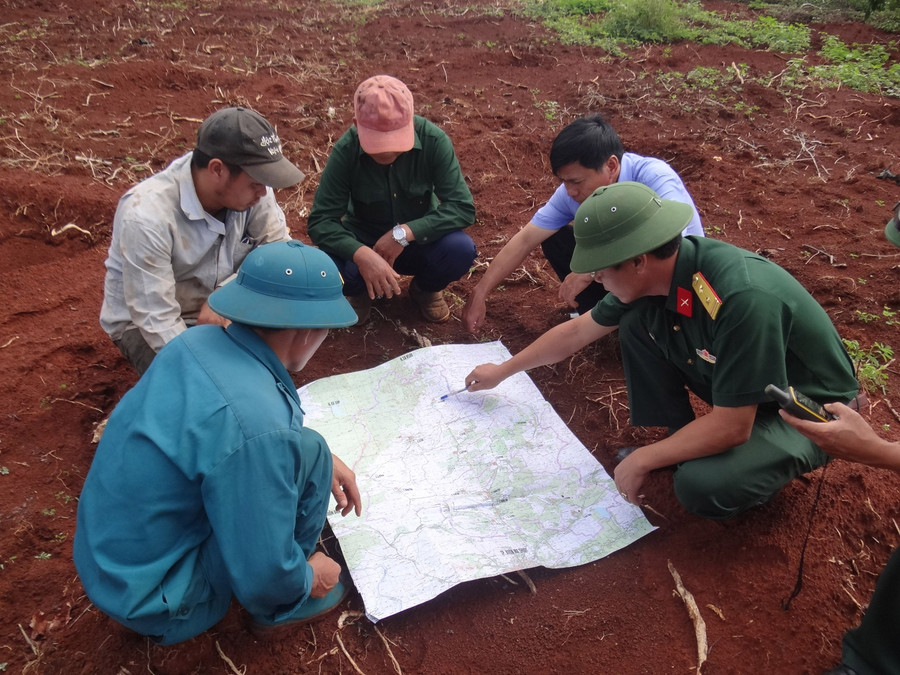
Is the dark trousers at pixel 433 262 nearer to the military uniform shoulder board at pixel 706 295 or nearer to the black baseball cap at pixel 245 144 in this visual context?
A: the black baseball cap at pixel 245 144

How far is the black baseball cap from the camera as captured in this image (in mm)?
2229

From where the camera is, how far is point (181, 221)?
2.42 m

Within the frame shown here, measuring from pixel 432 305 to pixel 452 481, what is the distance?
1197 mm

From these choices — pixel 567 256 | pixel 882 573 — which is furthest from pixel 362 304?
pixel 882 573

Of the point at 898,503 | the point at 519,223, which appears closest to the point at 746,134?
the point at 519,223

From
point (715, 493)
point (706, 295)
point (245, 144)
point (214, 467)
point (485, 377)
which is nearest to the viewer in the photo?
point (214, 467)

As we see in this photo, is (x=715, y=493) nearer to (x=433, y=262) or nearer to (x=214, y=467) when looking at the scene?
(x=214, y=467)

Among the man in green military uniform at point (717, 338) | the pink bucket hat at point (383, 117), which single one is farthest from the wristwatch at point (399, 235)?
the man in green military uniform at point (717, 338)

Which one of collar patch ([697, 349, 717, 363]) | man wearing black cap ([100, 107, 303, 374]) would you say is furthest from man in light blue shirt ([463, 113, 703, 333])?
man wearing black cap ([100, 107, 303, 374])

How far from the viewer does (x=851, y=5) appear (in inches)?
336

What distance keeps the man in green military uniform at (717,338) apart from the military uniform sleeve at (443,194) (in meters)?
1.17

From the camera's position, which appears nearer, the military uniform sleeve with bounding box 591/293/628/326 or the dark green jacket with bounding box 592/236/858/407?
the dark green jacket with bounding box 592/236/858/407

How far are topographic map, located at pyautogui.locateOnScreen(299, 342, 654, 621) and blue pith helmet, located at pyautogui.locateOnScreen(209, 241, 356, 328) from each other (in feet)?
3.22

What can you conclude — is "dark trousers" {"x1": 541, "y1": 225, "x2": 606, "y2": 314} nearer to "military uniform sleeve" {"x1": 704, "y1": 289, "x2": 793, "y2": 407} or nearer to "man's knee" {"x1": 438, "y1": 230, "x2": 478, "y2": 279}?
"man's knee" {"x1": 438, "y1": 230, "x2": 478, "y2": 279}
